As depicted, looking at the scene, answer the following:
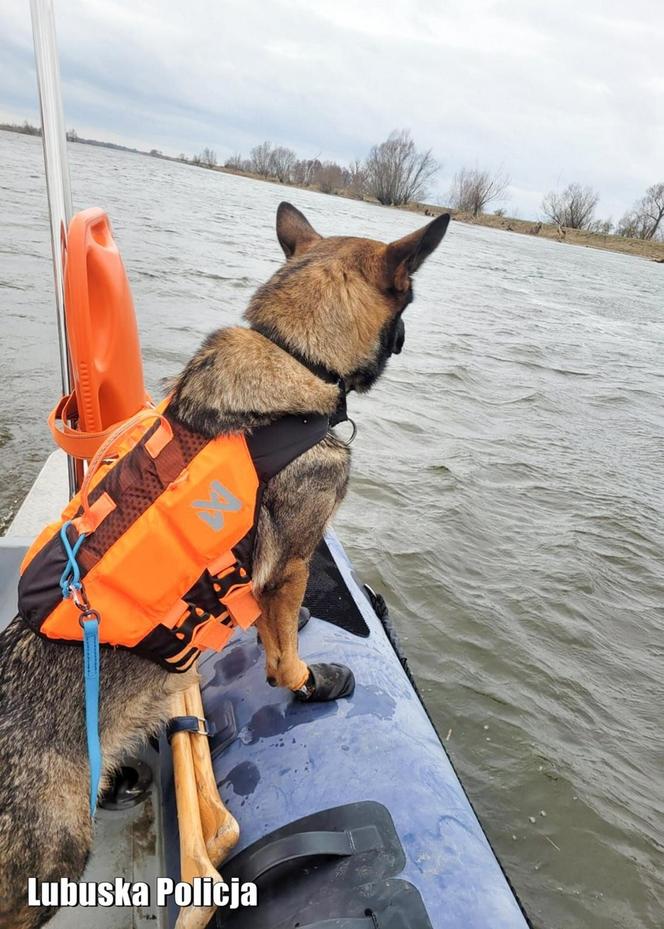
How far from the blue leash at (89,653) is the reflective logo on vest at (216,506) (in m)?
0.44

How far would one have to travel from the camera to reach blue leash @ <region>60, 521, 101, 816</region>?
6.78ft

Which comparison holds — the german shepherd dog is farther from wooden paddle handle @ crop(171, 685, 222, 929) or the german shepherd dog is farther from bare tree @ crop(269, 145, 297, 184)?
bare tree @ crop(269, 145, 297, 184)

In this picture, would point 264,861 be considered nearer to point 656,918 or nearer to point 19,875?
point 19,875

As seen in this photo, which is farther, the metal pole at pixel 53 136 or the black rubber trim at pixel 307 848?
the metal pole at pixel 53 136

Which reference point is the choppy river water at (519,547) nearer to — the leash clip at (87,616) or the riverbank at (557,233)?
the leash clip at (87,616)

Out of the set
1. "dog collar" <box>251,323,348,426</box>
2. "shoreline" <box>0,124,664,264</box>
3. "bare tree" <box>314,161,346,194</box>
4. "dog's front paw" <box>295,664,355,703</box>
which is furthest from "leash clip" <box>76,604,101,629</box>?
"bare tree" <box>314,161,346,194</box>

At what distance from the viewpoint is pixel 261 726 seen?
283 centimetres

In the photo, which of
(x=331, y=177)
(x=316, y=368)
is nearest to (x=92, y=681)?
(x=316, y=368)

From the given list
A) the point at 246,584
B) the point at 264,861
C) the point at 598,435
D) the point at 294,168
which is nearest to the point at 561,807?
the point at 264,861

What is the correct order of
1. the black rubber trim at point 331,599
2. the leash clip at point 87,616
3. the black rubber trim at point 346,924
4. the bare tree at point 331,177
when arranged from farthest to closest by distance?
the bare tree at point 331,177 < the black rubber trim at point 331,599 < the leash clip at point 87,616 < the black rubber trim at point 346,924

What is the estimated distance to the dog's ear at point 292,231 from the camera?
A: 3361 millimetres

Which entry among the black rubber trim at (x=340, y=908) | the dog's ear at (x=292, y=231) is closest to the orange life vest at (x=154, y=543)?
the black rubber trim at (x=340, y=908)

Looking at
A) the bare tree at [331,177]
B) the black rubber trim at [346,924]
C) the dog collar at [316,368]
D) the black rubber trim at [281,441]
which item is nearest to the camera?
the black rubber trim at [346,924]

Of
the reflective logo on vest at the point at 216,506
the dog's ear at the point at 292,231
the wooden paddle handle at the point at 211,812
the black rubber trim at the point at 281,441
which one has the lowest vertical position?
the wooden paddle handle at the point at 211,812
